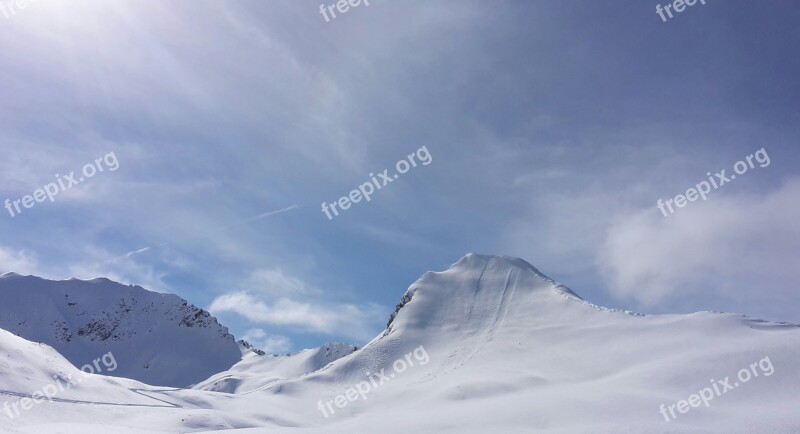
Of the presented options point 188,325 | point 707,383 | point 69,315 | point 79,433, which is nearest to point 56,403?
point 79,433

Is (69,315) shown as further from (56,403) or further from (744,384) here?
(744,384)

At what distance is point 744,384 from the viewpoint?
36.5 m

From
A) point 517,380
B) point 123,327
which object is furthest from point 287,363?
point 517,380

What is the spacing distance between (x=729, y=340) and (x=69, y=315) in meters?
202
